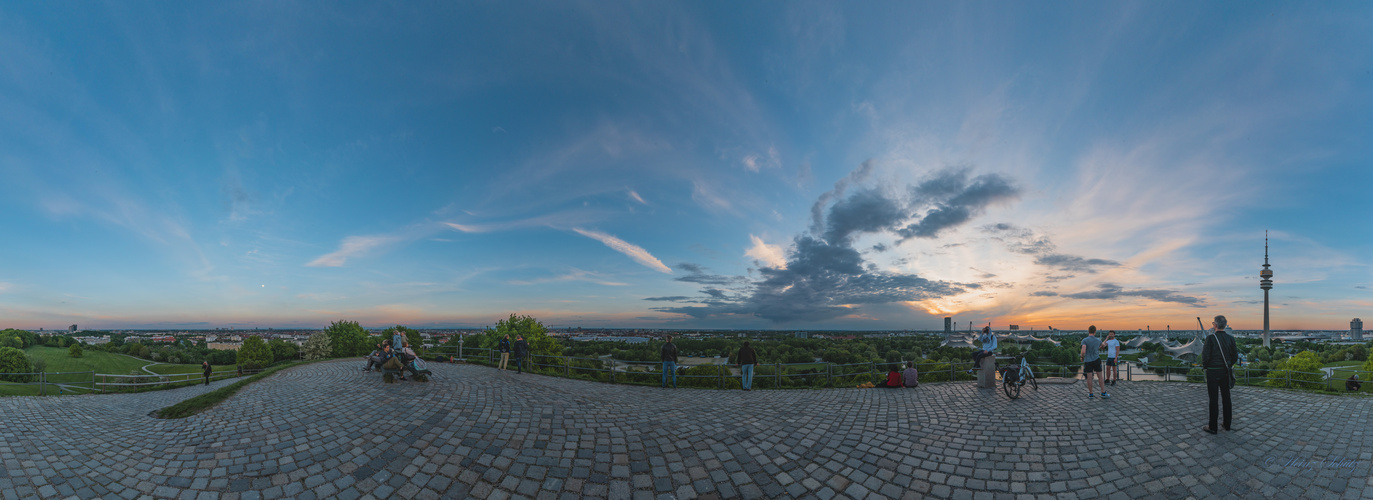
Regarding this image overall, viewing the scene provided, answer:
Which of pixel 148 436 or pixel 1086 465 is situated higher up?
pixel 1086 465

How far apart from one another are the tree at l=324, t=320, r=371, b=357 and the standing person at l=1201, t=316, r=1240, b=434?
76358 mm

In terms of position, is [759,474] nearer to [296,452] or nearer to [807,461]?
[807,461]

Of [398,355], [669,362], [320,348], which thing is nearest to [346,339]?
[320,348]

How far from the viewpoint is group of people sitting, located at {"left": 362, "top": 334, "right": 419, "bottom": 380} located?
12.4m

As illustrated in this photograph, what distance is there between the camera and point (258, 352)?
58.2 m

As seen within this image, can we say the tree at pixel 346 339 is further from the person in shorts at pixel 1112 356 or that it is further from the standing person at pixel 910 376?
the person in shorts at pixel 1112 356

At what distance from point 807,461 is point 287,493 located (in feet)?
→ 21.5

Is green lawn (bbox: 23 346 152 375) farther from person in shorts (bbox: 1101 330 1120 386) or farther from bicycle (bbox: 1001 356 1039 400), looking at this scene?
person in shorts (bbox: 1101 330 1120 386)

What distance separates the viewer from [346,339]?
62.7 m

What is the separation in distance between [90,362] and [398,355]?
8068 centimetres

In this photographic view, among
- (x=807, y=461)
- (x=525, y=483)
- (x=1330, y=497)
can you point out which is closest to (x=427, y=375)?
(x=525, y=483)

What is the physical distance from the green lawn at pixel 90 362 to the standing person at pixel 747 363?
260 ft

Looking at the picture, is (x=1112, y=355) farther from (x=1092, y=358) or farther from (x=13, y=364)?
(x=13, y=364)

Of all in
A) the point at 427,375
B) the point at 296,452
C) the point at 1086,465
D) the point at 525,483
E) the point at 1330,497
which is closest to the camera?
the point at 1330,497
